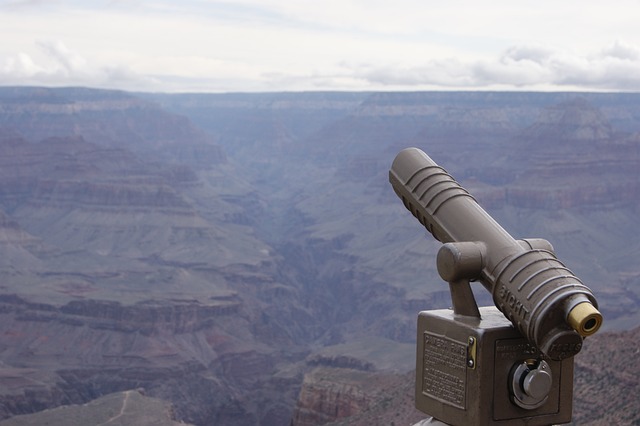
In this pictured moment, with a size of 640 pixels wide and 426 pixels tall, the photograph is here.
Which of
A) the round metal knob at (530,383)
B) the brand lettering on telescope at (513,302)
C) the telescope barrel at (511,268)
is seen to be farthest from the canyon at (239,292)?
the brand lettering on telescope at (513,302)

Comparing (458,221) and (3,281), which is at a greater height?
(458,221)

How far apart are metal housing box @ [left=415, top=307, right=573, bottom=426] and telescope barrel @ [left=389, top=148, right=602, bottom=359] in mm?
254

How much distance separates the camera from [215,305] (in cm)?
13200

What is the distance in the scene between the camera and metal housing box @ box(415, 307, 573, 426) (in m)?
8.07

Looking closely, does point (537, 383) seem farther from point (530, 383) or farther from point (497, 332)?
point (497, 332)

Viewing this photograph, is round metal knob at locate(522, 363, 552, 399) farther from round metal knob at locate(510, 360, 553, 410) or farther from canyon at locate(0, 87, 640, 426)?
canyon at locate(0, 87, 640, 426)

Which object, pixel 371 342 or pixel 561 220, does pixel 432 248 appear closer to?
→ pixel 561 220

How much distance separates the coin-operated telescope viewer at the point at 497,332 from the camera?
765 centimetres

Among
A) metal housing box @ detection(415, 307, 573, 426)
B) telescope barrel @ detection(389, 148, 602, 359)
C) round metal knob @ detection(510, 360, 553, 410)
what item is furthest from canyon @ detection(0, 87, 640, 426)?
round metal knob @ detection(510, 360, 553, 410)

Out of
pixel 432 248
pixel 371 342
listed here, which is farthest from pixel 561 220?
pixel 371 342

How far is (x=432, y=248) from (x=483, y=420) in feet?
507

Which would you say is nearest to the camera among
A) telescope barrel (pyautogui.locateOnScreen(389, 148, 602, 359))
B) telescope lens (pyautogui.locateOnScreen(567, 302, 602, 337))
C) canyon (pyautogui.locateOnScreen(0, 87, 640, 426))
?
telescope lens (pyautogui.locateOnScreen(567, 302, 602, 337))

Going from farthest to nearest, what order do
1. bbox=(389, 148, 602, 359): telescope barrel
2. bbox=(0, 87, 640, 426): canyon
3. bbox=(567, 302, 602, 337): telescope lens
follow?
bbox=(0, 87, 640, 426): canyon
bbox=(389, 148, 602, 359): telescope barrel
bbox=(567, 302, 602, 337): telescope lens

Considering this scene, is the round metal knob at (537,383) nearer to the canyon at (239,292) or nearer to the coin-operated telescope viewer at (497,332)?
the coin-operated telescope viewer at (497,332)
